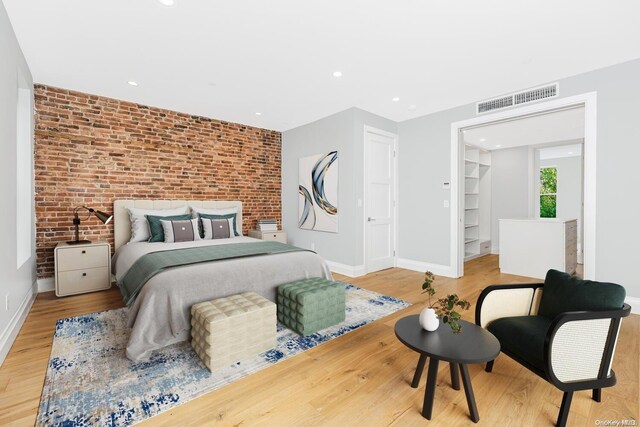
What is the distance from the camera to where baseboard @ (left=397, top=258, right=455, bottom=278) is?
A: 450 cm

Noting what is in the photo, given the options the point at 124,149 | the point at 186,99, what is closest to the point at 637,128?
the point at 186,99

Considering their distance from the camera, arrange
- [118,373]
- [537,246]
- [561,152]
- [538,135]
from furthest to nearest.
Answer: [561,152]
[538,135]
[537,246]
[118,373]

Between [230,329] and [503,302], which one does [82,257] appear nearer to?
[230,329]

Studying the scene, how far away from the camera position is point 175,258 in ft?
8.95

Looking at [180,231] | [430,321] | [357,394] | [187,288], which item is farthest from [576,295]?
[180,231]

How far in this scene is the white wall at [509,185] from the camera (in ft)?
Answer: 20.6

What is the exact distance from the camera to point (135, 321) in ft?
7.11

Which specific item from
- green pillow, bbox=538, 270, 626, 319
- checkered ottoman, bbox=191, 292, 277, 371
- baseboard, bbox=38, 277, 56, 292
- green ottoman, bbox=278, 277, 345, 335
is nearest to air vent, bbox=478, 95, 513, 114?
green pillow, bbox=538, 270, 626, 319

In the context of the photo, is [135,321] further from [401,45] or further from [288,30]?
[401,45]

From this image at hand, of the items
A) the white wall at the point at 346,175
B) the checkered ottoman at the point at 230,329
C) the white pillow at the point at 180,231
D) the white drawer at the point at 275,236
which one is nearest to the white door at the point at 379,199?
the white wall at the point at 346,175

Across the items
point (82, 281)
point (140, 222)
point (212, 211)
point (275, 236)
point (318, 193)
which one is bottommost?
point (82, 281)

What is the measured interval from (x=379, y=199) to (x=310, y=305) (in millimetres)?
2757

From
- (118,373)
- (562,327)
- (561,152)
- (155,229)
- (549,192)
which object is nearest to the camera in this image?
(562,327)

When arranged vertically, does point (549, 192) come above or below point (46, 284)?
above
